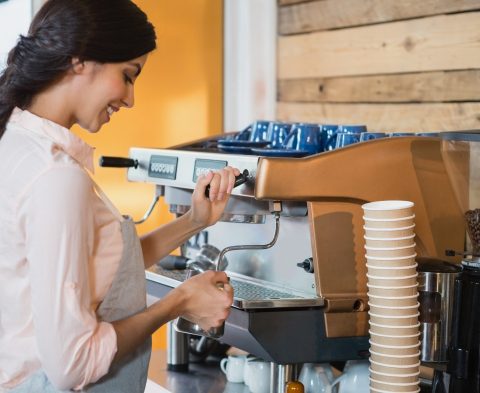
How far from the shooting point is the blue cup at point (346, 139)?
1833mm

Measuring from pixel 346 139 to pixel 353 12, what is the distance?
0.77 meters

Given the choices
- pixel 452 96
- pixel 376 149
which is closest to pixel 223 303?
pixel 376 149

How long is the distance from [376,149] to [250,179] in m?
0.23

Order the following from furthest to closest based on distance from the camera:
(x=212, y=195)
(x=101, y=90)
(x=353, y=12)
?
1. (x=353, y=12)
2. (x=212, y=195)
3. (x=101, y=90)

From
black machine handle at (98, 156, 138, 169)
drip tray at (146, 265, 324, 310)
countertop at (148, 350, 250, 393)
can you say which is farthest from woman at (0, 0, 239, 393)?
black machine handle at (98, 156, 138, 169)

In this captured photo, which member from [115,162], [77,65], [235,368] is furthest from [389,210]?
[115,162]

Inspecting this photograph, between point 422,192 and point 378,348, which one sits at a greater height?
point 422,192

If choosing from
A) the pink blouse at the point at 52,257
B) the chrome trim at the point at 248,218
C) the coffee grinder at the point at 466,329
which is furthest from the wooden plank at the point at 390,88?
the pink blouse at the point at 52,257

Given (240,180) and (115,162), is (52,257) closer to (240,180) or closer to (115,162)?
(240,180)

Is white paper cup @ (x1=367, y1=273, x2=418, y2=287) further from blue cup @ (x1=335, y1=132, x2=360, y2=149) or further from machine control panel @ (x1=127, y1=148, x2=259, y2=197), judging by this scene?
blue cup @ (x1=335, y1=132, x2=360, y2=149)

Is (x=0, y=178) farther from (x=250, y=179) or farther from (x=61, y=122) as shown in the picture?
(x=250, y=179)

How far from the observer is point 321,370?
1773 mm

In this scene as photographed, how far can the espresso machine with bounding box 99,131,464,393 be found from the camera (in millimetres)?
1601

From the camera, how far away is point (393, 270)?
1.49 metres
